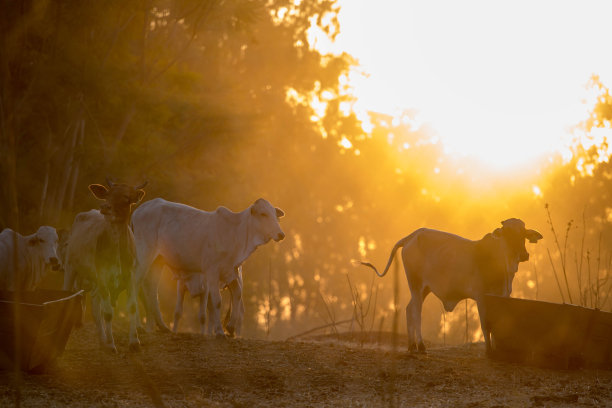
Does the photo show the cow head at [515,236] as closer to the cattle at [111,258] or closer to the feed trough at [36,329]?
the cattle at [111,258]

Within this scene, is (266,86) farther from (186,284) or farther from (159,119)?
(186,284)

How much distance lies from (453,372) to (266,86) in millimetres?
28761

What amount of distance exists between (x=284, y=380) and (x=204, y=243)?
14.2ft

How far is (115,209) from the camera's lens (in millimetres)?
10281

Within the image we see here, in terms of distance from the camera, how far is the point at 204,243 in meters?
12.7

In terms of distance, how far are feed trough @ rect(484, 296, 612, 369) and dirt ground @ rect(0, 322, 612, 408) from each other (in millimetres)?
194

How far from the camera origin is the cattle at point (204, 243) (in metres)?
12.6

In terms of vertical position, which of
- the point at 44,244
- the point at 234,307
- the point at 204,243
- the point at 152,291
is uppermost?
the point at 204,243

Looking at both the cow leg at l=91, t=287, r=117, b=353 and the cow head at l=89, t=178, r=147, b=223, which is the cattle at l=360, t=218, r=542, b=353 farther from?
the cow leg at l=91, t=287, r=117, b=353

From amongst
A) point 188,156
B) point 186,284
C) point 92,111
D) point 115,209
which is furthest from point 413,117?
point 115,209

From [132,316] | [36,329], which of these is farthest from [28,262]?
[36,329]

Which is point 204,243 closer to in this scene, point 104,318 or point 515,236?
point 104,318

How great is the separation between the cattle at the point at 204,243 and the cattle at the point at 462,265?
7.04ft

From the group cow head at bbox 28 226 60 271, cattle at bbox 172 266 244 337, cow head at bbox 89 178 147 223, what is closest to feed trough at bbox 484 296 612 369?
cattle at bbox 172 266 244 337
